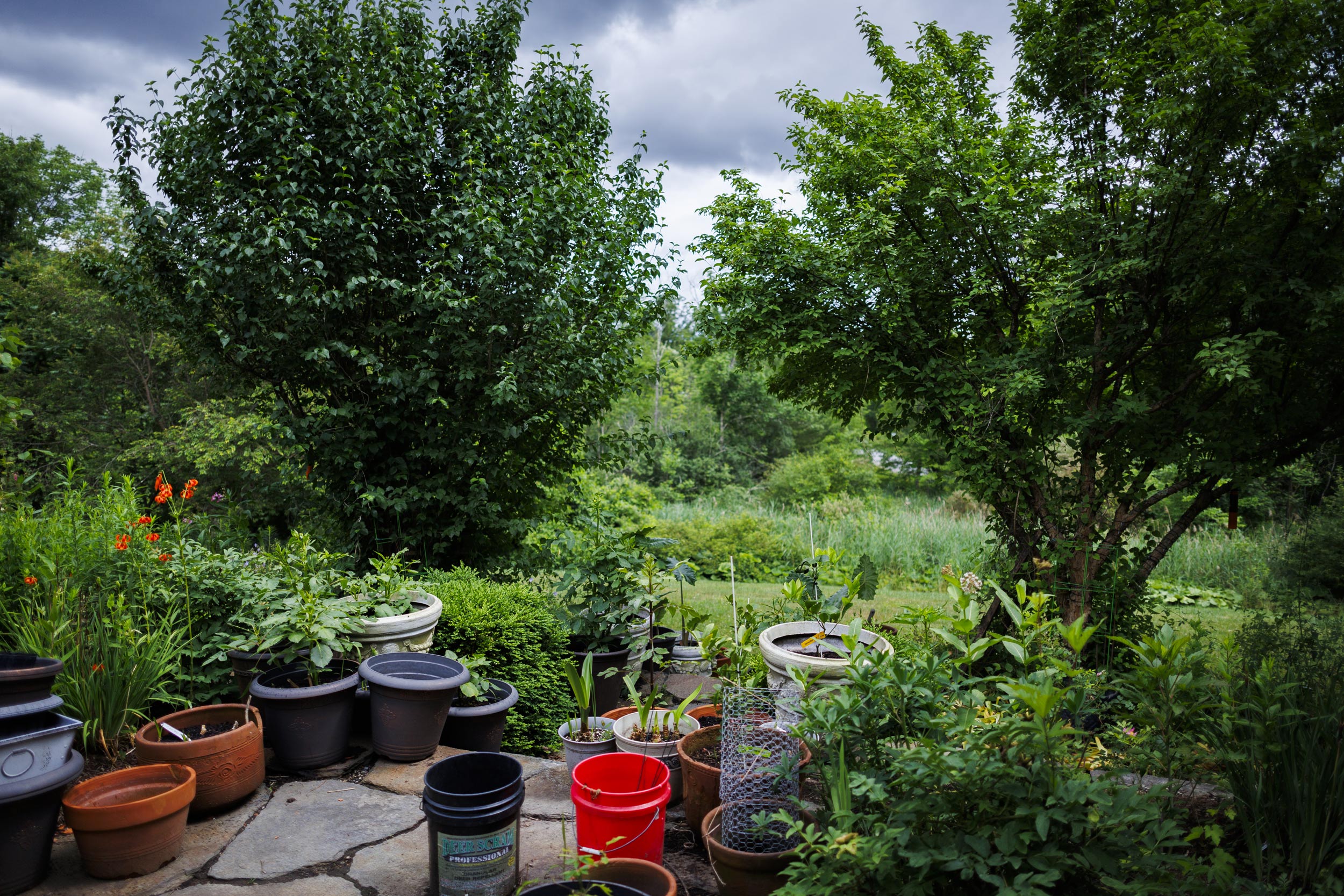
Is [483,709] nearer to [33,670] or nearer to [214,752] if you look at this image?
[214,752]

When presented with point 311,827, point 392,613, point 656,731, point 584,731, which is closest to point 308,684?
point 392,613

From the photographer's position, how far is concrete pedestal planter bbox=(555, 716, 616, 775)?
250cm

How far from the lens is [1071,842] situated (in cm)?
150

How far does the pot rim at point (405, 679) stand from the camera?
8.35 feet

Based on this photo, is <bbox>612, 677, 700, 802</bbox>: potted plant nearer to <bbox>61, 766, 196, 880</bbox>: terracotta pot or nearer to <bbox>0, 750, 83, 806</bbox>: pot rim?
<bbox>61, 766, 196, 880</bbox>: terracotta pot

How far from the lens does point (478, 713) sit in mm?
2838

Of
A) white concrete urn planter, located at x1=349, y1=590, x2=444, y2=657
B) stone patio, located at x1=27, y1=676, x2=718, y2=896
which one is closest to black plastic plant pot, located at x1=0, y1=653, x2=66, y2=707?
stone patio, located at x1=27, y1=676, x2=718, y2=896

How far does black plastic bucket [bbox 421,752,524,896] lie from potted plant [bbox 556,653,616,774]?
1.93ft

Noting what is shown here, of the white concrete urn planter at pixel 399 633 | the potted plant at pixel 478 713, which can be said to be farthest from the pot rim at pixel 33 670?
the potted plant at pixel 478 713

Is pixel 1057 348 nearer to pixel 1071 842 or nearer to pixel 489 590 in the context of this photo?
pixel 1071 842

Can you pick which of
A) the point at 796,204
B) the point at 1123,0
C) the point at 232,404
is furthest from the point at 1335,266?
the point at 232,404

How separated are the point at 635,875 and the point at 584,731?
3.30 feet

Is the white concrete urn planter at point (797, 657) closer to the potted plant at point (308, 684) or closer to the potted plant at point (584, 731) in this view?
the potted plant at point (584, 731)

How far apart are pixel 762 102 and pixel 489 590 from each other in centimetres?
372
